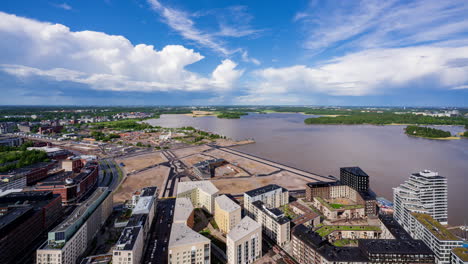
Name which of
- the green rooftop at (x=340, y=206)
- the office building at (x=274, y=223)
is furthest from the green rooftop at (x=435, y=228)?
the office building at (x=274, y=223)

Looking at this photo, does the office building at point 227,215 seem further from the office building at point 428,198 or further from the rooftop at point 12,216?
the office building at point 428,198

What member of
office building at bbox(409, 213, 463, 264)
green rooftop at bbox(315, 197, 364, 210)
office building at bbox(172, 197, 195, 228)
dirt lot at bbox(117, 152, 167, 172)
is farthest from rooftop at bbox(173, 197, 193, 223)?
dirt lot at bbox(117, 152, 167, 172)

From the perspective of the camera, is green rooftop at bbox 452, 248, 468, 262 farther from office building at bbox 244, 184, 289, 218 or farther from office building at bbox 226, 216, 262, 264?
office building at bbox 244, 184, 289, 218

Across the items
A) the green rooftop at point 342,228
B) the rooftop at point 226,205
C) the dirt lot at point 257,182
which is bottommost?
the green rooftop at point 342,228

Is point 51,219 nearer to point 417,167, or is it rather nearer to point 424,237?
point 424,237

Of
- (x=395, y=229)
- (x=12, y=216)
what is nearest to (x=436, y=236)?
(x=395, y=229)

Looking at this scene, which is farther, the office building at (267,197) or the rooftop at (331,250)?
the office building at (267,197)

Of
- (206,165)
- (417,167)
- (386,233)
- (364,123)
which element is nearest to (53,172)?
(206,165)
